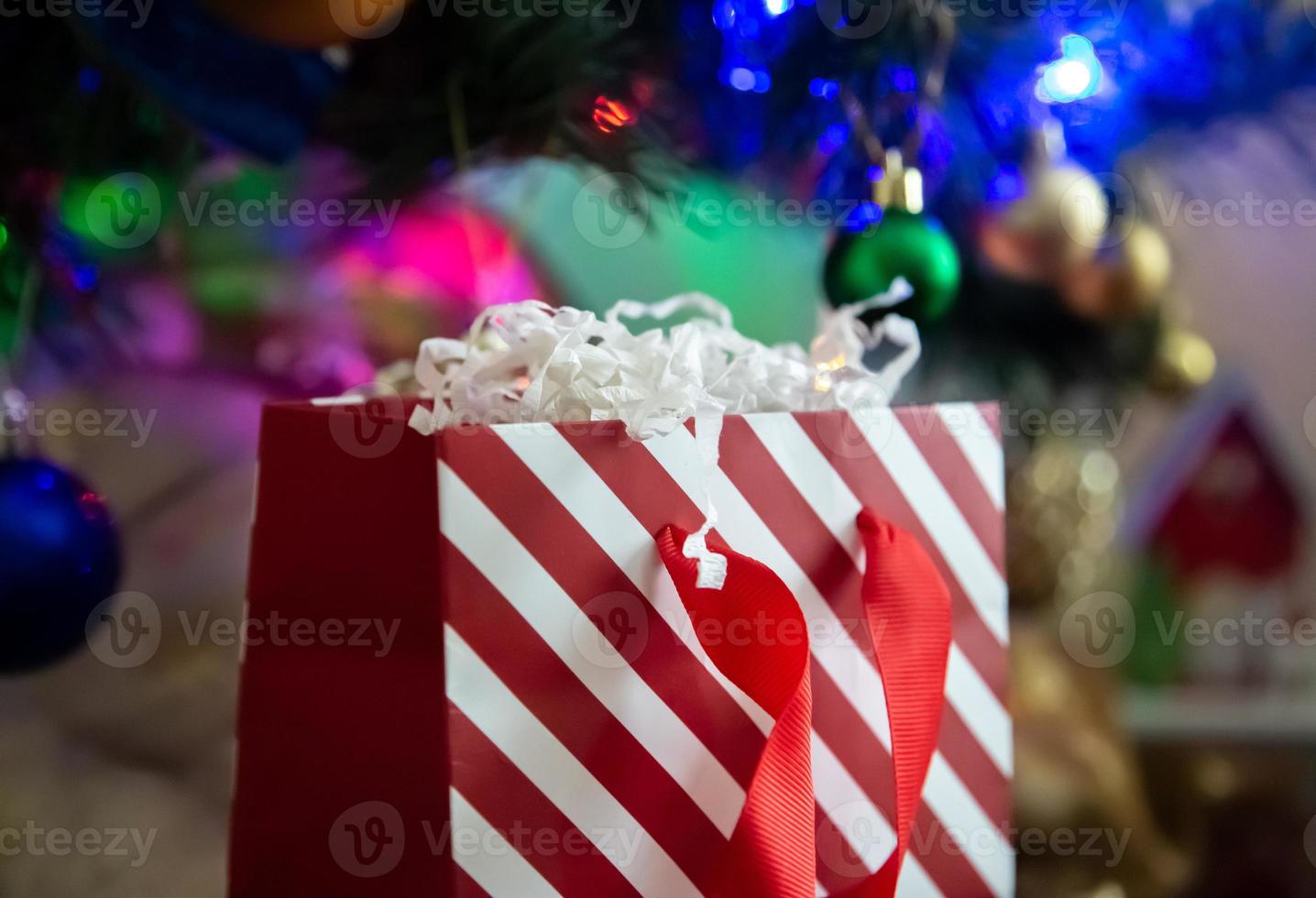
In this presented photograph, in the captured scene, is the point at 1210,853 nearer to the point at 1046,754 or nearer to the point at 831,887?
the point at 1046,754

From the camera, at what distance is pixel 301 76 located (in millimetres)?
690

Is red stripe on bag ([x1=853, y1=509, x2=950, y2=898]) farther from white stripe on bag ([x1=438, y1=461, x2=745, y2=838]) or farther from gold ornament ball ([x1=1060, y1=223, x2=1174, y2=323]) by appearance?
gold ornament ball ([x1=1060, y1=223, x2=1174, y2=323])

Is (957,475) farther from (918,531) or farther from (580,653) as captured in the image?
(580,653)

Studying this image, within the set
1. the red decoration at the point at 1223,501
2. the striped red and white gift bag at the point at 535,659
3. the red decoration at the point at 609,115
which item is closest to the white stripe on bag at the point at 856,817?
the striped red and white gift bag at the point at 535,659

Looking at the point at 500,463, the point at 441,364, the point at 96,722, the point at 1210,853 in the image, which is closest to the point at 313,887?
the point at 500,463

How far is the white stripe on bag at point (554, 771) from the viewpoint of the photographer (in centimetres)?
43

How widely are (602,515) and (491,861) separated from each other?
153mm

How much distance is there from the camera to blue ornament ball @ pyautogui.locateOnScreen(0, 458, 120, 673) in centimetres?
62

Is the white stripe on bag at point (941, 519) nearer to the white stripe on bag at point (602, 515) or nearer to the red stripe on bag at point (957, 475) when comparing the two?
the red stripe on bag at point (957, 475)

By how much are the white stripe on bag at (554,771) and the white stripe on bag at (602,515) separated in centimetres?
7

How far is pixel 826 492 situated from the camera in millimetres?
519

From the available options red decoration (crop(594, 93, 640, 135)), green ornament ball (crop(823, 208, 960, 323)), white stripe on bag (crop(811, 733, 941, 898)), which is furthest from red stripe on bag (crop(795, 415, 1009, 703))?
red decoration (crop(594, 93, 640, 135))

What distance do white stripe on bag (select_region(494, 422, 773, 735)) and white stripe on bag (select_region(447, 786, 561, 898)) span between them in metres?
0.12

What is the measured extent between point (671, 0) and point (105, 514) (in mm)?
530
